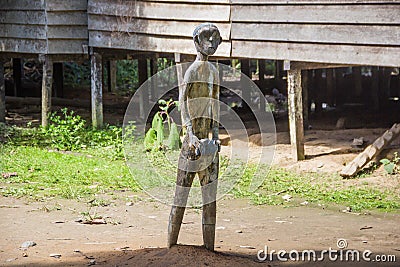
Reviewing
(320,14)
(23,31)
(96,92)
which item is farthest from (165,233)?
(23,31)

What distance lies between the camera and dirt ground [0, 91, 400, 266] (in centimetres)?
645

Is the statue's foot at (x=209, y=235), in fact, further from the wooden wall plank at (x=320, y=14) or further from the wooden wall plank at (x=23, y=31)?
the wooden wall plank at (x=23, y=31)

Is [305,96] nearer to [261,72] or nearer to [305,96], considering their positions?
[305,96]

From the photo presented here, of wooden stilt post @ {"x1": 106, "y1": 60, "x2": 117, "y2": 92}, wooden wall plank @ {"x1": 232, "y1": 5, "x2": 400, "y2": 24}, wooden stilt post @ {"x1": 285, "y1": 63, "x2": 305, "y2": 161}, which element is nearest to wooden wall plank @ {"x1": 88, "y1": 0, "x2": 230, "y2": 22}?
wooden wall plank @ {"x1": 232, "y1": 5, "x2": 400, "y2": 24}

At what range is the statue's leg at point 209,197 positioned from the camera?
6266 millimetres

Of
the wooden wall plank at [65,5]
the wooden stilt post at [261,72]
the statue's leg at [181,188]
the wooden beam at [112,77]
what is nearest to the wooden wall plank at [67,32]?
the wooden wall plank at [65,5]

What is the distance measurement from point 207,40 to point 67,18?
8.38 meters

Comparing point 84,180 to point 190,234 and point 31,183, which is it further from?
point 190,234

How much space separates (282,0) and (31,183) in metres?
4.61

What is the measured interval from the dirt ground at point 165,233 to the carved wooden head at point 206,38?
172 centimetres

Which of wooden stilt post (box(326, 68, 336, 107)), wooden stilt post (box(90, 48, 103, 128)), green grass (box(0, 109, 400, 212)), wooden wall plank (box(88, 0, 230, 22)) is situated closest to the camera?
green grass (box(0, 109, 400, 212))

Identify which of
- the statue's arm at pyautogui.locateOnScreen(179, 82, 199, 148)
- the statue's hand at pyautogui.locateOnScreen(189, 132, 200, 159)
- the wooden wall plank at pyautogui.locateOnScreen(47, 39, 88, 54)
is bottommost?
the statue's hand at pyautogui.locateOnScreen(189, 132, 200, 159)

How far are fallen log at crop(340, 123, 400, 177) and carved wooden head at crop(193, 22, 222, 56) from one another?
15.8ft

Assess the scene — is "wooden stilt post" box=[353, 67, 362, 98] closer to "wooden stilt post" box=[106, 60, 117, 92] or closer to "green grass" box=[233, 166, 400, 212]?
"wooden stilt post" box=[106, 60, 117, 92]
